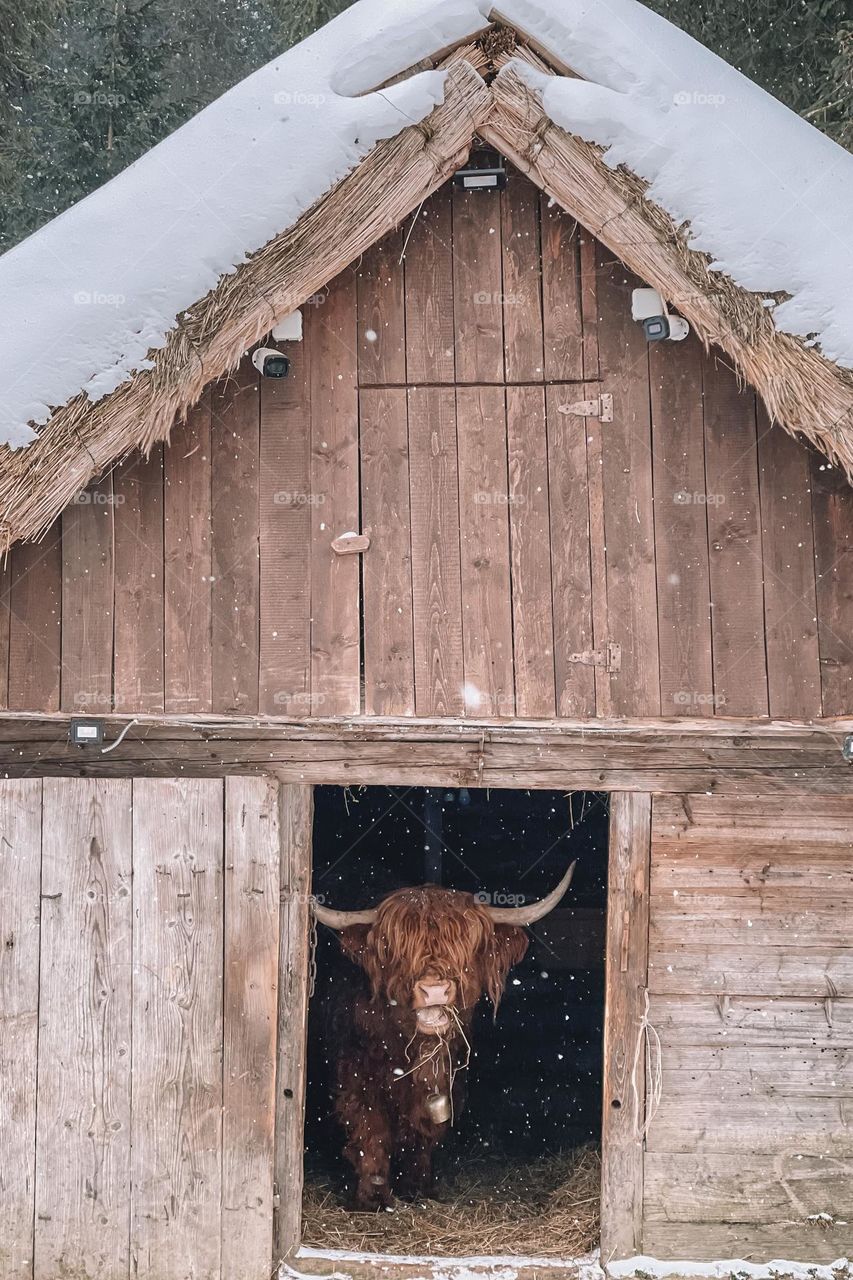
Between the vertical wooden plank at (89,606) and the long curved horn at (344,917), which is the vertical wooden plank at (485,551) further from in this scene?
the long curved horn at (344,917)

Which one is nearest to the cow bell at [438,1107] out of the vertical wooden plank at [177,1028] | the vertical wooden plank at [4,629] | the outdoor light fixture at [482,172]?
the vertical wooden plank at [177,1028]

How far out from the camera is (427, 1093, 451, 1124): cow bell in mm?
6156

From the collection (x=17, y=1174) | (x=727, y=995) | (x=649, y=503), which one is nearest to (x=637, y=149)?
(x=649, y=503)

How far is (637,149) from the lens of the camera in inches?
181

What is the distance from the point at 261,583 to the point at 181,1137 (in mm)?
2263

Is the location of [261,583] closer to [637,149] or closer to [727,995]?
[637,149]

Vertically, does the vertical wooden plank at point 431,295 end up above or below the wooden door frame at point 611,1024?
above

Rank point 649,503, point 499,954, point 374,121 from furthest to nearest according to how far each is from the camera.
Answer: point 499,954
point 649,503
point 374,121

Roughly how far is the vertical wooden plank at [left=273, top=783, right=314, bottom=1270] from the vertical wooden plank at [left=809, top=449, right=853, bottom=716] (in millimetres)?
2191

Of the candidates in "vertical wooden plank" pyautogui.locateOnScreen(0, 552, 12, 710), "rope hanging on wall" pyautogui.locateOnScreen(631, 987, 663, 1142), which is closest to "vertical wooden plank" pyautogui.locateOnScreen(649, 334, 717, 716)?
"rope hanging on wall" pyautogui.locateOnScreen(631, 987, 663, 1142)

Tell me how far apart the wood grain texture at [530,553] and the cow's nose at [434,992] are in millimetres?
1498

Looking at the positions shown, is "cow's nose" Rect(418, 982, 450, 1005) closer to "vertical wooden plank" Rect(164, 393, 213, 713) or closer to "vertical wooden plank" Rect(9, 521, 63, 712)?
"vertical wooden plank" Rect(164, 393, 213, 713)

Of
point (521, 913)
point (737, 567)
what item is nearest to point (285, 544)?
point (737, 567)

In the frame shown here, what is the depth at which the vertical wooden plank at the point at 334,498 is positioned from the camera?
16.3 ft
